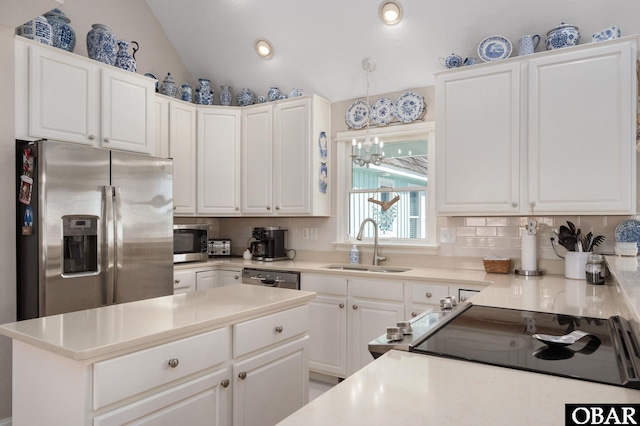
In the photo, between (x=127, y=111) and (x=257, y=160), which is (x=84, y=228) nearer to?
(x=127, y=111)

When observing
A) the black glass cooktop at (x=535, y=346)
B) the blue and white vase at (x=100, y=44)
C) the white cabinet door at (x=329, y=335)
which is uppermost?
the blue and white vase at (x=100, y=44)

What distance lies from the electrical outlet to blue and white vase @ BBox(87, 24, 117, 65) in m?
2.93

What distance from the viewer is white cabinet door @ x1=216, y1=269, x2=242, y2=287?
394 cm

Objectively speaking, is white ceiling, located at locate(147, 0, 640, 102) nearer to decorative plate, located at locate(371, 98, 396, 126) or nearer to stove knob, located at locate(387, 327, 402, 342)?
decorative plate, located at locate(371, 98, 396, 126)

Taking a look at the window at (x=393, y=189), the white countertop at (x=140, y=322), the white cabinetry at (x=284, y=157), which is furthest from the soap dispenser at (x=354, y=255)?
the white countertop at (x=140, y=322)

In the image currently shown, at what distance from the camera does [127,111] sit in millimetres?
3336

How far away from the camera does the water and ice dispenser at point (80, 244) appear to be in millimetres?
2707

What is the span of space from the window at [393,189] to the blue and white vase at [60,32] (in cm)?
227

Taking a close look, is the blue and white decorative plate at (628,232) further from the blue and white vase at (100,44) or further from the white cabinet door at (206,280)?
the blue and white vase at (100,44)

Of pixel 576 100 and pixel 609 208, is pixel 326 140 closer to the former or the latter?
pixel 576 100

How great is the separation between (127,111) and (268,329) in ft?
7.51

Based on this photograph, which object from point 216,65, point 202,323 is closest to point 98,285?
point 202,323

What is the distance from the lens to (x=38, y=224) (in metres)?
2.61

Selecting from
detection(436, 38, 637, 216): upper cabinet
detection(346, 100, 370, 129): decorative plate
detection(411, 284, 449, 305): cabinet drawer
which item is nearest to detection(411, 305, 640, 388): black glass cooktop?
detection(411, 284, 449, 305): cabinet drawer
